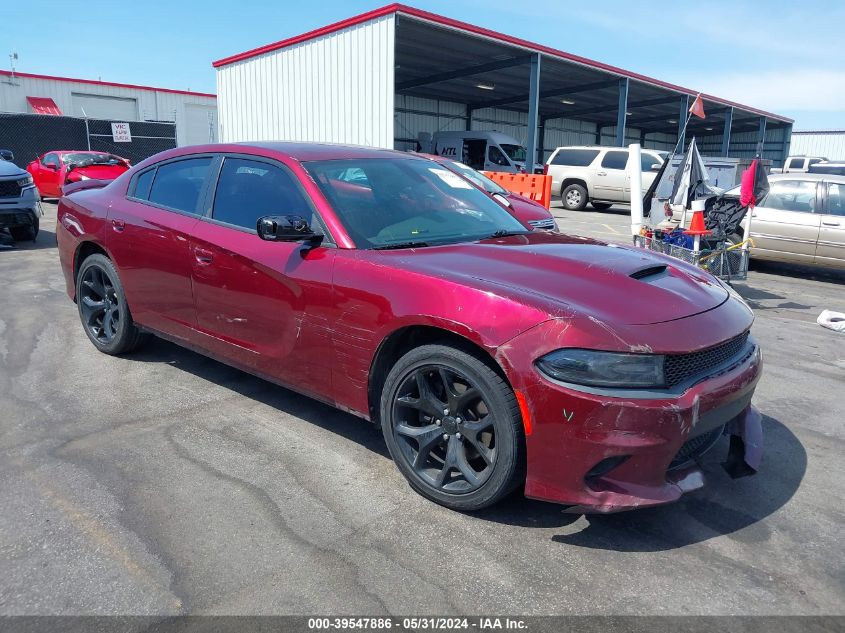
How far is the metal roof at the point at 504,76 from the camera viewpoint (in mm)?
17594

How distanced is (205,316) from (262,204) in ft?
2.55

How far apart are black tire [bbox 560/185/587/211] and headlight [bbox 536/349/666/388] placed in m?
18.4

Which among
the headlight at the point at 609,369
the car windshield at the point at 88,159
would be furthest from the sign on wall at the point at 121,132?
the headlight at the point at 609,369

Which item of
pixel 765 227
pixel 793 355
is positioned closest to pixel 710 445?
pixel 793 355

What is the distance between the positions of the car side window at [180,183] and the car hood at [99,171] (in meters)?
13.5

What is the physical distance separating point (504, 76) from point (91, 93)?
2398 centimetres

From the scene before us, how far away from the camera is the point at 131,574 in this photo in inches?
95.8

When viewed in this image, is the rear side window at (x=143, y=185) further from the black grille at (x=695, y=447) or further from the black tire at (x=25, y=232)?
the black tire at (x=25, y=232)

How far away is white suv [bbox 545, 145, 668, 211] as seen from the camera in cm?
1898

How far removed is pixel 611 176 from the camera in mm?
19250

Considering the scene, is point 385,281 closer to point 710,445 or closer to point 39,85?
point 710,445

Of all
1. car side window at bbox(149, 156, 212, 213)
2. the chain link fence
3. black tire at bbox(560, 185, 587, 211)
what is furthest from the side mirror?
the chain link fence

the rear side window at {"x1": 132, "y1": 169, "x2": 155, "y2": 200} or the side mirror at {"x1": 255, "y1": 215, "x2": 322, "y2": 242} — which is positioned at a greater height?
the rear side window at {"x1": 132, "y1": 169, "x2": 155, "y2": 200}

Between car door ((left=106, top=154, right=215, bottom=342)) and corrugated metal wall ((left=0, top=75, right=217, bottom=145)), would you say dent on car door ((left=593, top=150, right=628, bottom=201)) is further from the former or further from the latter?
corrugated metal wall ((left=0, top=75, right=217, bottom=145))
